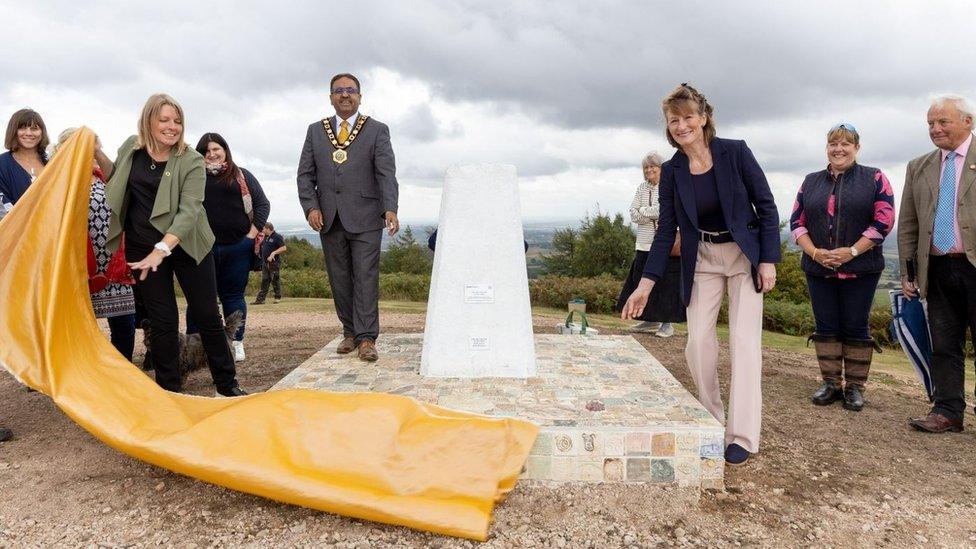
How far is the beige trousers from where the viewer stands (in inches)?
153

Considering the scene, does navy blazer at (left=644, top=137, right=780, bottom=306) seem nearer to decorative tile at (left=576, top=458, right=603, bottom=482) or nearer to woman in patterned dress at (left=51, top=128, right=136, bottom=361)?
decorative tile at (left=576, top=458, right=603, bottom=482)

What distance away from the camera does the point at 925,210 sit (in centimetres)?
462

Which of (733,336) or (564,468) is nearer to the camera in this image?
(564,468)

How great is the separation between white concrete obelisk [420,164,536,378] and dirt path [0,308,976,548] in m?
1.36

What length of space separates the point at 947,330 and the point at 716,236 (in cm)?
214

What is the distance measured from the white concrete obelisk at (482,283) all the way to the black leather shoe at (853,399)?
2.66 metres

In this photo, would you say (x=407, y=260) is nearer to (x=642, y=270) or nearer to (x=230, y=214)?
(x=230, y=214)

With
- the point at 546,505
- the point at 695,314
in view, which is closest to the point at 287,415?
the point at 546,505

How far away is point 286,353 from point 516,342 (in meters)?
3.47

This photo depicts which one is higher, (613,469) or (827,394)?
(827,394)

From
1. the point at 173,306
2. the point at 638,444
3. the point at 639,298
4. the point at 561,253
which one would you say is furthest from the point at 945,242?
the point at 561,253

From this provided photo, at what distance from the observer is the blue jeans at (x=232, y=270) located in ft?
19.3

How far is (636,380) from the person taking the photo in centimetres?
459

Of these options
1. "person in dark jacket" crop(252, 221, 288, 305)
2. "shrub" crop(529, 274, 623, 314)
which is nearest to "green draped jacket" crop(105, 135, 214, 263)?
"person in dark jacket" crop(252, 221, 288, 305)
